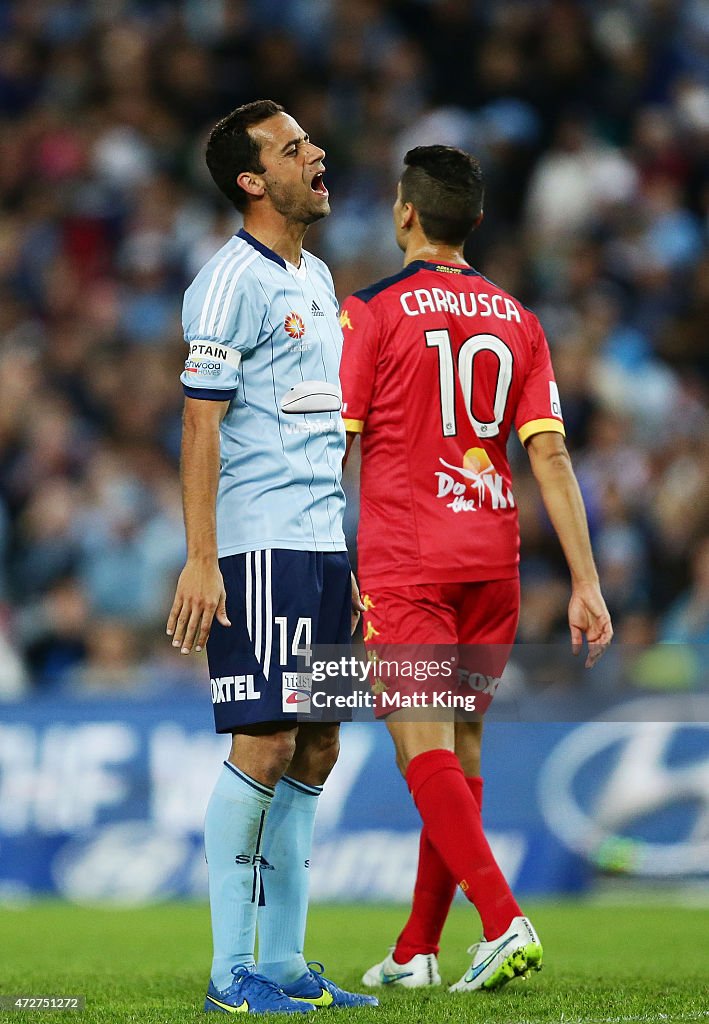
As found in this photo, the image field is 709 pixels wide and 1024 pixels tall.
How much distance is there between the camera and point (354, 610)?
4.45 meters

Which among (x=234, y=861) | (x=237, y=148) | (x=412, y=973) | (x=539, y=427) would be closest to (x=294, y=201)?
(x=237, y=148)

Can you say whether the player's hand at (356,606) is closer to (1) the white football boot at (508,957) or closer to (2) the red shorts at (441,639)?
(2) the red shorts at (441,639)

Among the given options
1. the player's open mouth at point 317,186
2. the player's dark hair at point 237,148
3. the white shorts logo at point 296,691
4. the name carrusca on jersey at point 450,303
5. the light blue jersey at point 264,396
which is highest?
the player's dark hair at point 237,148

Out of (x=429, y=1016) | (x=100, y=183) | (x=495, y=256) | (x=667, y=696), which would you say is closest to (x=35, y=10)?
(x=100, y=183)

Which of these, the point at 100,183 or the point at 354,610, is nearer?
the point at 354,610

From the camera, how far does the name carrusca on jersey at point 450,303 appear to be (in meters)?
4.59

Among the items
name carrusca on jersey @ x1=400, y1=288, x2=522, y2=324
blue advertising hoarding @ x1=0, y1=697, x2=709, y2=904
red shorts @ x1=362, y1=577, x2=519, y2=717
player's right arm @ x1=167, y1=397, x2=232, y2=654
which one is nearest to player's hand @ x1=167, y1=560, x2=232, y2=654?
player's right arm @ x1=167, y1=397, x2=232, y2=654

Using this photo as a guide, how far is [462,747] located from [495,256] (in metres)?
7.02

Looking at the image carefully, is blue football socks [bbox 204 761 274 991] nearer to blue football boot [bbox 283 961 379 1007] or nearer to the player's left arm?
blue football boot [bbox 283 961 379 1007]

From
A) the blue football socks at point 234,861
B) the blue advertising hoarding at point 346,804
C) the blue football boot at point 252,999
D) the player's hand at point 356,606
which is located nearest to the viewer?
the blue football boot at point 252,999

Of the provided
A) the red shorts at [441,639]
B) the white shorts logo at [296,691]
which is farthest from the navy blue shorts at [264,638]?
the red shorts at [441,639]

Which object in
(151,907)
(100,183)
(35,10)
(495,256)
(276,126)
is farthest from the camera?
(35,10)

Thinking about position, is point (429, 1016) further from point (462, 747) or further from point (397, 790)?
point (397, 790)

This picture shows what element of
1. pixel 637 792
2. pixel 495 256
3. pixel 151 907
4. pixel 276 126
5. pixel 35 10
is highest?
pixel 35 10
